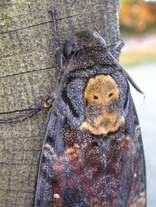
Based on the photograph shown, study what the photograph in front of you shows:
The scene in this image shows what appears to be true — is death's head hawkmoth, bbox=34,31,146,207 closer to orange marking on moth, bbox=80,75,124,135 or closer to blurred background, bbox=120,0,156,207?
orange marking on moth, bbox=80,75,124,135

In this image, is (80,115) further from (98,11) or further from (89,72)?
(98,11)

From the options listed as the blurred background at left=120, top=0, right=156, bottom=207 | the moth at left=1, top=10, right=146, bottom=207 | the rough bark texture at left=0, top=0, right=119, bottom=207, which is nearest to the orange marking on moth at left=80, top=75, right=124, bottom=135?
the moth at left=1, top=10, right=146, bottom=207

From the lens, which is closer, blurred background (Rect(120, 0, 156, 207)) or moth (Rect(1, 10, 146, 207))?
moth (Rect(1, 10, 146, 207))

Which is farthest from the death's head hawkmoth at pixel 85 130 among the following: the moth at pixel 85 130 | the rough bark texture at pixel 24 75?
the rough bark texture at pixel 24 75

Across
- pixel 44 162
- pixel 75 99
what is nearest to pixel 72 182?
pixel 44 162

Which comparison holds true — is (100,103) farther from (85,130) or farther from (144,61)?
(144,61)

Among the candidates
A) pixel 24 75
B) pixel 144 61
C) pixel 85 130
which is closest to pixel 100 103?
pixel 85 130

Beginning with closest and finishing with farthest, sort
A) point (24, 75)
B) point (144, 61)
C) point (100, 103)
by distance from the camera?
point (24, 75), point (100, 103), point (144, 61)
